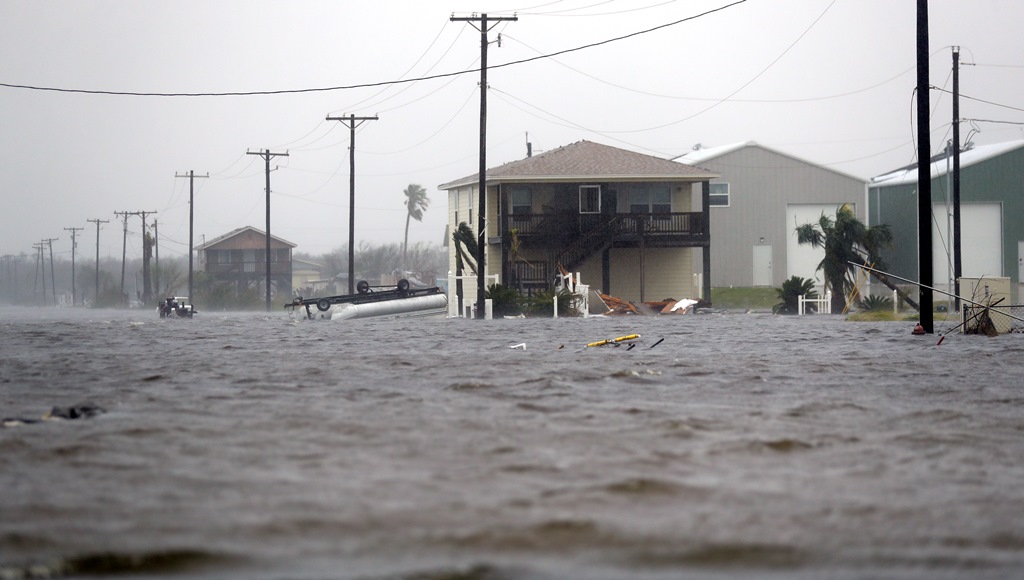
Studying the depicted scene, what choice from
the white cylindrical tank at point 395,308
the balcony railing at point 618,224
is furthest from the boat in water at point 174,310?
the balcony railing at point 618,224

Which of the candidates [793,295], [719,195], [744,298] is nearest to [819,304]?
[793,295]

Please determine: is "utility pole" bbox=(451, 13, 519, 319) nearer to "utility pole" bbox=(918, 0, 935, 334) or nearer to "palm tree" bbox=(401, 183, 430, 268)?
"utility pole" bbox=(918, 0, 935, 334)

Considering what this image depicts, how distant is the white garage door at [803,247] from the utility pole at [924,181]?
31923 millimetres

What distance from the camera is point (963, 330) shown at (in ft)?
80.3

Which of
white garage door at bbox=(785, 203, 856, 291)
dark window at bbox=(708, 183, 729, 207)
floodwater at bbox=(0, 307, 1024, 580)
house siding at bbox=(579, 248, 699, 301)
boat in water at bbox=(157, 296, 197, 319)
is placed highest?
dark window at bbox=(708, 183, 729, 207)

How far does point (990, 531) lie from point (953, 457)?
2.53 meters

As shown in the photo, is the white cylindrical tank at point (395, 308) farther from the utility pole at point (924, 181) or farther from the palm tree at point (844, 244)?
the utility pole at point (924, 181)

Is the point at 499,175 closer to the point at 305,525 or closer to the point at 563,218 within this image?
the point at 563,218

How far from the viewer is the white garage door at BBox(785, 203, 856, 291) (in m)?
56.7

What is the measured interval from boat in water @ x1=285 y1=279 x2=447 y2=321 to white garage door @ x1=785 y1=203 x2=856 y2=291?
17.7 metres

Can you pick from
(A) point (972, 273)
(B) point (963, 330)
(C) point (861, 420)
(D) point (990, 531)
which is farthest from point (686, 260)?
(D) point (990, 531)

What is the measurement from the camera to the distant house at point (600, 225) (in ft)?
150

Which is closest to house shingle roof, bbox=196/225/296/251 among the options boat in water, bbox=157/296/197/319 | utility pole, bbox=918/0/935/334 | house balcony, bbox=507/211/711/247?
boat in water, bbox=157/296/197/319

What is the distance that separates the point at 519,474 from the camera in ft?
24.7
